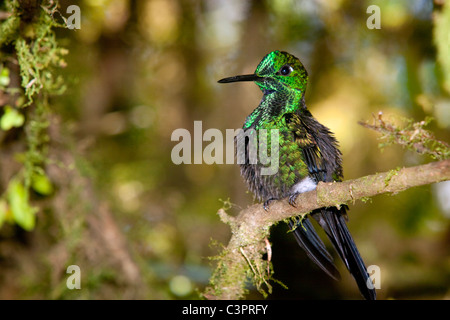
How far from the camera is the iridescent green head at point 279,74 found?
255 centimetres

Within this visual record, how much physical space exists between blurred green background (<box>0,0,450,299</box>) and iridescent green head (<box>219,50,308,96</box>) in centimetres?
130

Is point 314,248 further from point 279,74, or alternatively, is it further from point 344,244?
point 279,74

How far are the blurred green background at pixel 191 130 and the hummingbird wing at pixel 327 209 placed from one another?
4.39 ft

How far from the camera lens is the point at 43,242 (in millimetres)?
4383

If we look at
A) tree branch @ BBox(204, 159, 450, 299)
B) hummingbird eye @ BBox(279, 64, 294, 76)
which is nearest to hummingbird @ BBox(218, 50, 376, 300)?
hummingbird eye @ BBox(279, 64, 294, 76)

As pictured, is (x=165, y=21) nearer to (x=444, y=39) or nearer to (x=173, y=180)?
(x=173, y=180)

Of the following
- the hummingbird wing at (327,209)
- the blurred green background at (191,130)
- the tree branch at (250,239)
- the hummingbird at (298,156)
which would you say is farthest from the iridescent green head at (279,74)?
the blurred green background at (191,130)

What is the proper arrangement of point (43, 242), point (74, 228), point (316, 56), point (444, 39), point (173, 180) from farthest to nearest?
point (173, 180) → point (316, 56) → point (43, 242) → point (74, 228) → point (444, 39)

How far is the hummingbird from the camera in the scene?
7.98ft

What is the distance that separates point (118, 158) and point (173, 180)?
918mm

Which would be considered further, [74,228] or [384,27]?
[384,27]

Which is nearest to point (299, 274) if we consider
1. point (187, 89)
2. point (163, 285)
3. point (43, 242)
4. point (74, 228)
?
point (163, 285)

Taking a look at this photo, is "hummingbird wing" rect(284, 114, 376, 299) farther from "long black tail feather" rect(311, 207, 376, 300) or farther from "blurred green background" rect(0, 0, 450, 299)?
"blurred green background" rect(0, 0, 450, 299)

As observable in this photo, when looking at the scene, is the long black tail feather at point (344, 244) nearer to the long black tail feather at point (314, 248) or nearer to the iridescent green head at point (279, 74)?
the long black tail feather at point (314, 248)
